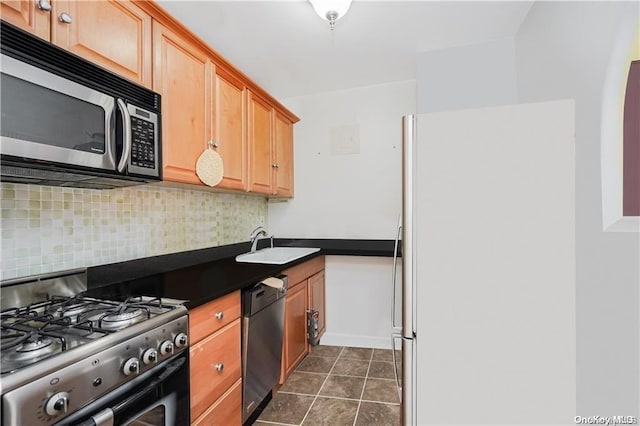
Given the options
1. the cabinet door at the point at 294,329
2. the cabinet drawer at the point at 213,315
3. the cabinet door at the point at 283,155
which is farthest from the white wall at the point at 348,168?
the cabinet drawer at the point at 213,315

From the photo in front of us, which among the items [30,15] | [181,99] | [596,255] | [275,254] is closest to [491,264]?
[596,255]

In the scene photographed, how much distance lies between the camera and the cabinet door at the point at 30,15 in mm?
973

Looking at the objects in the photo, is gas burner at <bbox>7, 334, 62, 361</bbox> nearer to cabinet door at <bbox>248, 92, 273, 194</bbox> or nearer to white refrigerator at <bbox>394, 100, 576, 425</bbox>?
white refrigerator at <bbox>394, 100, 576, 425</bbox>

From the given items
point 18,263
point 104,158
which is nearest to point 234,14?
point 104,158

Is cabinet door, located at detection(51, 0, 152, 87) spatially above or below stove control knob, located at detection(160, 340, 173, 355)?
above

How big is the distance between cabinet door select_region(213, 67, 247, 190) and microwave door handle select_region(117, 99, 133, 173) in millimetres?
666

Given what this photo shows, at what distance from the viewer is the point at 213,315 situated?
4.61 ft

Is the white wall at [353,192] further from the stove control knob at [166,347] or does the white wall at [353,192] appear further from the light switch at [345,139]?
the stove control knob at [166,347]

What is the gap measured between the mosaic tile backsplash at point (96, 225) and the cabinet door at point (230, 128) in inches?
12.6

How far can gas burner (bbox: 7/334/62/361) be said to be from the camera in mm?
793

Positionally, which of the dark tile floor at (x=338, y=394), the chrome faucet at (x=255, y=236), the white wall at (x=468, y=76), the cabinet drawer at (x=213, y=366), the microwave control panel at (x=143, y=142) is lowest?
the dark tile floor at (x=338, y=394)

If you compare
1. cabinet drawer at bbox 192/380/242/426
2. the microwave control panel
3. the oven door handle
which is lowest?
cabinet drawer at bbox 192/380/242/426

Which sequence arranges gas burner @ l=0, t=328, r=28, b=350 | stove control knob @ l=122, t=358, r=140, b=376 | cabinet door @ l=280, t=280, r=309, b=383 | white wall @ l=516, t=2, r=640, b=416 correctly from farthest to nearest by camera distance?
cabinet door @ l=280, t=280, r=309, b=383 → white wall @ l=516, t=2, r=640, b=416 → stove control knob @ l=122, t=358, r=140, b=376 → gas burner @ l=0, t=328, r=28, b=350

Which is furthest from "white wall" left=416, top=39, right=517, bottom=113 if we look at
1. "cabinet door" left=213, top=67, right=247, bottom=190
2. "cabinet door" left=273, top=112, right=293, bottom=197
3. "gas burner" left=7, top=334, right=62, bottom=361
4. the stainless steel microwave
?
"gas burner" left=7, top=334, right=62, bottom=361
